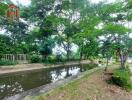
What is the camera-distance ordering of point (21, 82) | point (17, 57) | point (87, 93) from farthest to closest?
point (17, 57), point (21, 82), point (87, 93)

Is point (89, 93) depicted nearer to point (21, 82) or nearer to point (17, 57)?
point (21, 82)

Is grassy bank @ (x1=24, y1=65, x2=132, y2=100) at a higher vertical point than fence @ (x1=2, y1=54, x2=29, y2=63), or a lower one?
lower

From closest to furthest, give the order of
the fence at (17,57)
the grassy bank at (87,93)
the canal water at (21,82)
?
1. the grassy bank at (87,93)
2. the canal water at (21,82)
3. the fence at (17,57)

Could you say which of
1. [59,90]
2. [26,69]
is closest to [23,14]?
[26,69]

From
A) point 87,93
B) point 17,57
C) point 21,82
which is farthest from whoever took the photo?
point 17,57

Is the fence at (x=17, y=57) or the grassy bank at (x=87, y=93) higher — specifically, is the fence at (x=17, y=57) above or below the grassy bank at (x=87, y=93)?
above

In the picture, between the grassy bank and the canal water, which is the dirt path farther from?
the canal water

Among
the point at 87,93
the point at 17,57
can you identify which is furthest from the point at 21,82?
the point at 17,57

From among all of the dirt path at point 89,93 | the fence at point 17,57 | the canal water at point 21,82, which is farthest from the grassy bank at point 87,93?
the fence at point 17,57

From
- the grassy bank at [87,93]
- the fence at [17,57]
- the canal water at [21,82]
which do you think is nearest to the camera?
the grassy bank at [87,93]

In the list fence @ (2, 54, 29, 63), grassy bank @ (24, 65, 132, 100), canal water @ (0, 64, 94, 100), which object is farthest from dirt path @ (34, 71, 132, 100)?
fence @ (2, 54, 29, 63)

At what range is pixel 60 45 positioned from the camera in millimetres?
25969

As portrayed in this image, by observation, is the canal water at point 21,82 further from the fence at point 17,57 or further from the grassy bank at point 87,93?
the fence at point 17,57

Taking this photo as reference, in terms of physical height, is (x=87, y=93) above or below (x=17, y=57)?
below
